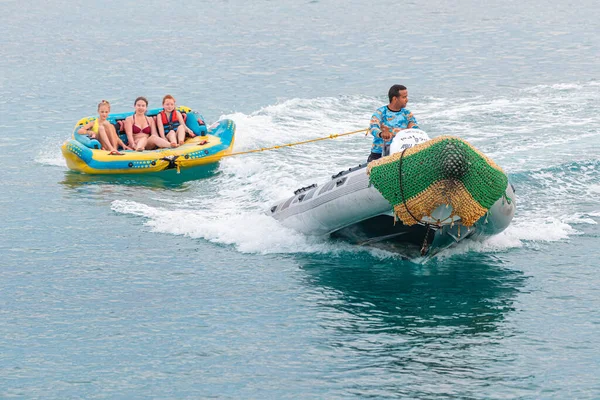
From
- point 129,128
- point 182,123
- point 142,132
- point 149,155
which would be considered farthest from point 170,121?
point 149,155

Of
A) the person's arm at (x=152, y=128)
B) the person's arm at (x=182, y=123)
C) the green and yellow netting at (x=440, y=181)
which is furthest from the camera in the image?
the person's arm at (x=182, y=123)

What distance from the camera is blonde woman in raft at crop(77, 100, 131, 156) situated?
1716cm

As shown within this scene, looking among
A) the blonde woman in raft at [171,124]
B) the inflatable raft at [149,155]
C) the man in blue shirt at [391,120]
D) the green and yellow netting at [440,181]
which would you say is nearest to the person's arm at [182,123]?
the blonde woman in raft at [171,124]

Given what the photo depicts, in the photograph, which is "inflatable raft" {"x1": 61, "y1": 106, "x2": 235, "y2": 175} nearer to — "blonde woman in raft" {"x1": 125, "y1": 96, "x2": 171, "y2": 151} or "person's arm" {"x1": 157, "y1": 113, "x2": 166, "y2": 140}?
"blonde woman in raft" {"x1": 125, "y1": 96, "x2": 171, "y2": 151}

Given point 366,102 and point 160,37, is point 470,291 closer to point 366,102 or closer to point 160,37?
point 366,102

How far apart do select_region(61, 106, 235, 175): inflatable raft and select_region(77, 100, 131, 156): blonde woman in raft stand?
0.42 ft

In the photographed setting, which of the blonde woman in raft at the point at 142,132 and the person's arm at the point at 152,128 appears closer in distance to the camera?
the blonde woman in raft at the point at 142,132

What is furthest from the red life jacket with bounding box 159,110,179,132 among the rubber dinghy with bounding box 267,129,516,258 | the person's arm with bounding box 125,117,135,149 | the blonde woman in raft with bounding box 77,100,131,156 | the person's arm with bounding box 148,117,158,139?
the rubber dinghy with bounding box 267,129,516,258

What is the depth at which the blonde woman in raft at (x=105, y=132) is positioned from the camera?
1716 cm

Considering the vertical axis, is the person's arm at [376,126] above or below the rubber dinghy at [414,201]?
above

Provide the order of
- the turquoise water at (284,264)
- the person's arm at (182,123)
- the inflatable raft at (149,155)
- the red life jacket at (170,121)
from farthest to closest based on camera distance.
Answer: the person's arm at (182,123) < the red life jacket at (170,121) < the inflatable raft at (149,155) < the turquoise water at (284,264)

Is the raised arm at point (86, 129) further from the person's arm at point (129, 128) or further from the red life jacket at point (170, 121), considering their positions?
the red life jacket at point (170, 121)

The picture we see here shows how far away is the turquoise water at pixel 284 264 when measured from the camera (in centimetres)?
965

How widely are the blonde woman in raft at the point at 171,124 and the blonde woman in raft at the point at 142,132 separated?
131mm
